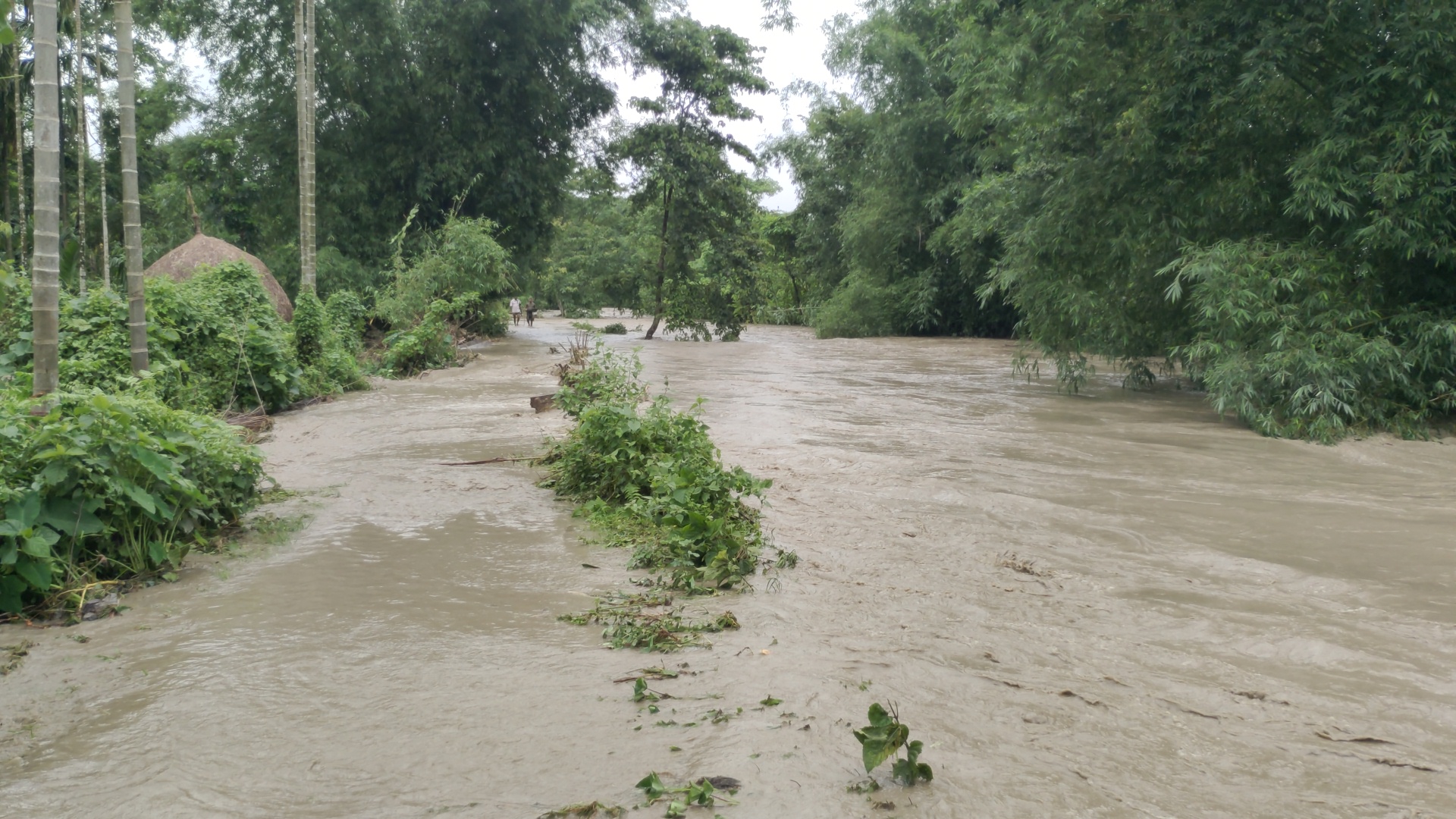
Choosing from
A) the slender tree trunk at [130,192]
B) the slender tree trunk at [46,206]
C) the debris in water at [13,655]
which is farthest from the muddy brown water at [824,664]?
the slender tree trunk at [130,192]

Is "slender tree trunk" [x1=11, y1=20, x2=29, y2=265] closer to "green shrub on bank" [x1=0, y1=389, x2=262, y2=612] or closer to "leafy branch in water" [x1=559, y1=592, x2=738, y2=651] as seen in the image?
"green shrub on bank" [x1=0, y1=389, x2=262, y2=612]

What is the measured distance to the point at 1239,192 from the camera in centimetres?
1301

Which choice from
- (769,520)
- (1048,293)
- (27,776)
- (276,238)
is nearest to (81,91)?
(276,238)

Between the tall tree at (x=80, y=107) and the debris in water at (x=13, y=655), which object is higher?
the tall tree at (x=80, y=107)

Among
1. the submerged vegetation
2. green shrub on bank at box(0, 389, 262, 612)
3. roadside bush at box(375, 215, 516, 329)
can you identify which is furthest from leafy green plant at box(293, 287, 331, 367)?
green shrub on bank at box(0, 389, 262, 612)

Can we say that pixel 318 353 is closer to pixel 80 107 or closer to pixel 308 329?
pixel 308 329

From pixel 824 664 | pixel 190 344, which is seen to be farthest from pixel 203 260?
pixel 824 664

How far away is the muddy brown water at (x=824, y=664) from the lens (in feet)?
11.1

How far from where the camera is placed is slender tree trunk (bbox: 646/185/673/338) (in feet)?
97.5

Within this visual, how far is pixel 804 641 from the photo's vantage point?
4.71m

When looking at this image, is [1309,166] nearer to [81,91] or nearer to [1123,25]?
[1123,25]

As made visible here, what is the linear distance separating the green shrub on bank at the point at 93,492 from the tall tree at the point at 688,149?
23.6 meters

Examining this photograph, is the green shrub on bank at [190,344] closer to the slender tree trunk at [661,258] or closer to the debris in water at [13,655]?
the debris in water at [13,655]

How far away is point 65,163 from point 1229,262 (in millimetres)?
28072
